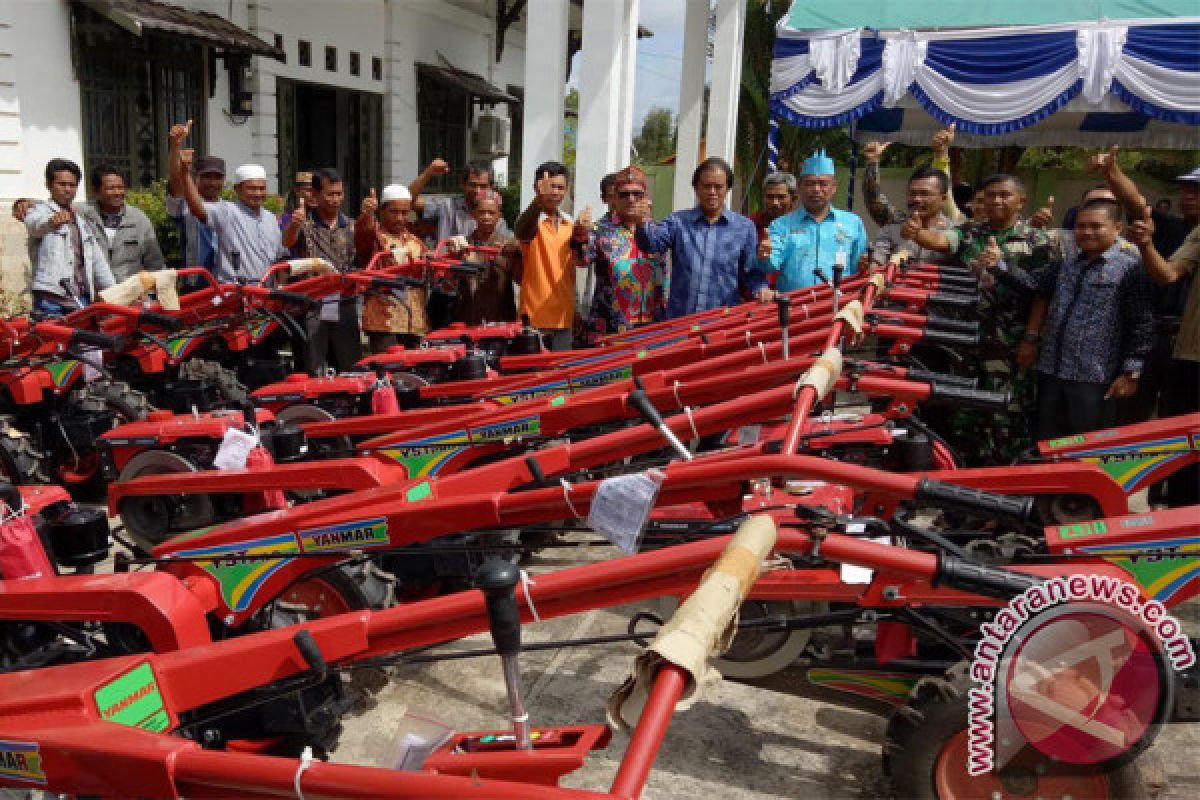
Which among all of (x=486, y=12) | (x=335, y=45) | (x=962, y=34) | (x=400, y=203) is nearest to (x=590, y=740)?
(x=400, y=203)

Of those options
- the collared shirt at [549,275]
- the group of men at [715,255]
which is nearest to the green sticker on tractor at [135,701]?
the group of men at [715,255]

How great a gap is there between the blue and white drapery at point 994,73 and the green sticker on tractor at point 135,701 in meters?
9.14

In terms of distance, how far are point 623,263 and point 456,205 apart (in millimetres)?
2075

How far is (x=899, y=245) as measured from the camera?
22.2ft

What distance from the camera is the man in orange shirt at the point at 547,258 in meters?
5.97

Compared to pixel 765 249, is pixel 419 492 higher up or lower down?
lower down

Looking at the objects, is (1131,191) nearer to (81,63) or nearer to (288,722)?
(288,722)

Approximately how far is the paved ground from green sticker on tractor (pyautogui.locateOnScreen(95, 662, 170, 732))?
0.99 meters

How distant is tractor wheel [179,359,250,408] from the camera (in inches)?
229

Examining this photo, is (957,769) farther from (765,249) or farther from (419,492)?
(765,249)

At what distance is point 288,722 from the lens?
2.64 metres

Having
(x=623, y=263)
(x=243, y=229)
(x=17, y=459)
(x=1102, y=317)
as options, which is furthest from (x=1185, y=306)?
(x=17, y=459)

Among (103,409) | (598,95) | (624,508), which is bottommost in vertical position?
(103,409)

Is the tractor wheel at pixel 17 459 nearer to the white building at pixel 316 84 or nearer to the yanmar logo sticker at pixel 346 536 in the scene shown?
the yanmar logo sticker at pixel 346 536
